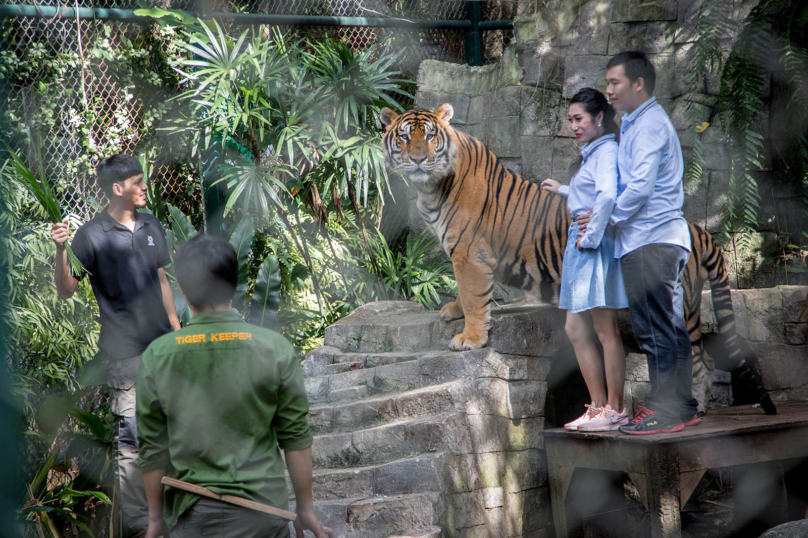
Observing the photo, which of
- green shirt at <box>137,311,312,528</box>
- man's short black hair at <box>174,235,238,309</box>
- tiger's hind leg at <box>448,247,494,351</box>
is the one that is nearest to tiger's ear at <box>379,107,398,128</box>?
tiger's hind leg at <box>448,247,494,351</box>

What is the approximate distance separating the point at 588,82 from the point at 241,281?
2.57 m

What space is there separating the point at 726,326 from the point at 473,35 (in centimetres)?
326

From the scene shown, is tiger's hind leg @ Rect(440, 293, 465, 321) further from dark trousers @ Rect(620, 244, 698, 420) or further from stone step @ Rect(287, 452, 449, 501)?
dark trousers @ Rect(620, 244, 698, 420)

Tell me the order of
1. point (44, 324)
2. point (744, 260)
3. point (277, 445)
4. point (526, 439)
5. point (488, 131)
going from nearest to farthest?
point (277, 445)
point (526, 439)
point (44, 324)
point (744, 260)
point (488, 131)

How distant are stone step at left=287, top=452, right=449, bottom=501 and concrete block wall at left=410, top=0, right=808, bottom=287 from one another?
2371 millimetres

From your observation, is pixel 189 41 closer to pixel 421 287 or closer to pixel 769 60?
pixel 421 287

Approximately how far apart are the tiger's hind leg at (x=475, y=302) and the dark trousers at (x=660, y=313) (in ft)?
2.76

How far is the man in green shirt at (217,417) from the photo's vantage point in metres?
1.85

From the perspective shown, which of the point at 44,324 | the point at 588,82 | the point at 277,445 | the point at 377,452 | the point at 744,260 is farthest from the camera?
the point at 588,82

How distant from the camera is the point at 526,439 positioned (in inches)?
151

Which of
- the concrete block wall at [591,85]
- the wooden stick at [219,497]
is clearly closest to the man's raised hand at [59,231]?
the wooden stick at [219,497]

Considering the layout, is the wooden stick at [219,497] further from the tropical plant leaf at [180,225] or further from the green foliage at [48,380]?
the tropical plant leaf at [180,225]

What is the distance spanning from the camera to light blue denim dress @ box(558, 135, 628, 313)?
3119 mm

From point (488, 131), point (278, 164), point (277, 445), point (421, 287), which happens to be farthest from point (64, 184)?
point (277, 445)
